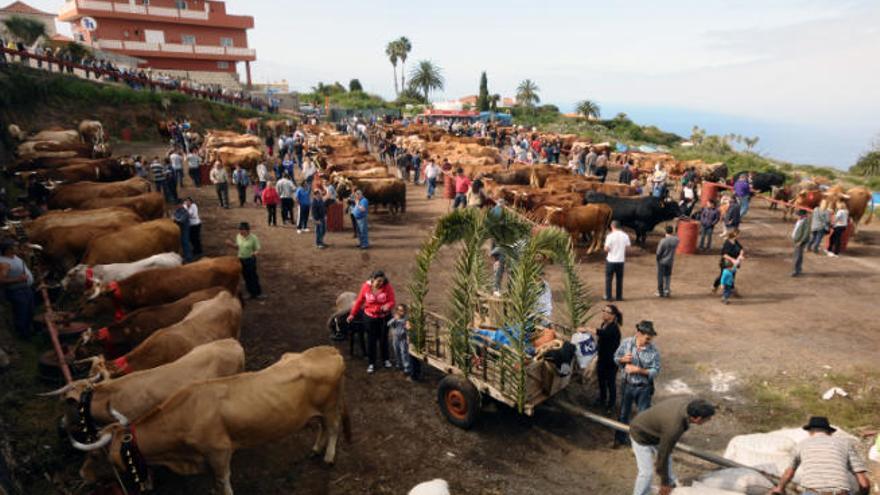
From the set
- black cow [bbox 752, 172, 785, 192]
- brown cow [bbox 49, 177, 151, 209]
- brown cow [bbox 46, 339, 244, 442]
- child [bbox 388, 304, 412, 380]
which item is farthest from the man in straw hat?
black cow [bbox 752, 172, 785, 192]

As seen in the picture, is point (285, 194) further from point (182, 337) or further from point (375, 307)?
point (182, 337)

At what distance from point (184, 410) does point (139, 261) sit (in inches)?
246

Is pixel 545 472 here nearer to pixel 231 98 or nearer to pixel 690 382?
pixel 690 382

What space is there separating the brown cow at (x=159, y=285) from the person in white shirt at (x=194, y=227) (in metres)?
3.73

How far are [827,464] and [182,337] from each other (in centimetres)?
757

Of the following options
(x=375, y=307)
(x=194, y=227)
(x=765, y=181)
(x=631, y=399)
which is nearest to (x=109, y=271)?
(x=194, y=227)

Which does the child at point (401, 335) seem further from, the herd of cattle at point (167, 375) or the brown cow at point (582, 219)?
the brown cow at point (582, 219)

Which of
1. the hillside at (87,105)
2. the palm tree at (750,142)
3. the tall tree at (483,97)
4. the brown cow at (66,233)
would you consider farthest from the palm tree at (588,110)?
the brown cow at (66,233)

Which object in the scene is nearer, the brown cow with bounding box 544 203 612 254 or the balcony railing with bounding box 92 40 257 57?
the brown cow with bounding box 544 203 612 254

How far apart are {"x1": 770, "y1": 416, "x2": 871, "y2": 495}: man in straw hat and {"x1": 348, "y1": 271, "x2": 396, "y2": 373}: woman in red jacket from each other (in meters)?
5.62

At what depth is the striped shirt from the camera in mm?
4586

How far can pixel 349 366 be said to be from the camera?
8945mm

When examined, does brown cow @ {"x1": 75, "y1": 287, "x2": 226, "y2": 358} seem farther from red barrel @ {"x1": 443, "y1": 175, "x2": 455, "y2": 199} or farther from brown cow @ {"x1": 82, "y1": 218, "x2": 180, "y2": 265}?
red barrel @ {"x1": 443, "y1": 175, "x2": 455, "y2": 199}

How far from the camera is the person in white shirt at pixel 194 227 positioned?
13070 mm
